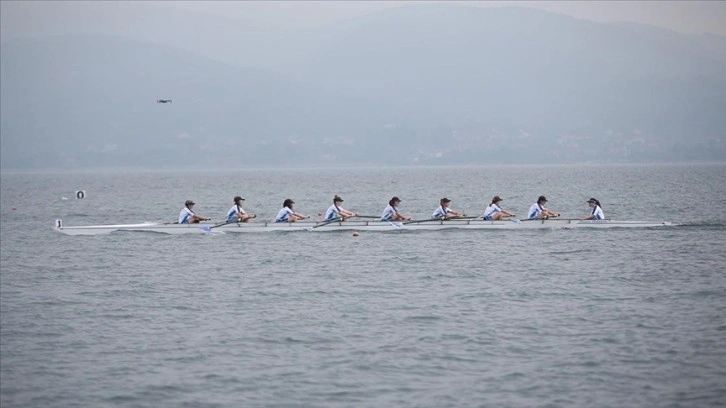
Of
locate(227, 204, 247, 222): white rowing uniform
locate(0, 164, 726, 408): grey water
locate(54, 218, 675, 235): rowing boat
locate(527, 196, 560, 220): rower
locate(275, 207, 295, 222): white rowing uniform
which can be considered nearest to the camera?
locate(0, 164, 726, 408): grey water

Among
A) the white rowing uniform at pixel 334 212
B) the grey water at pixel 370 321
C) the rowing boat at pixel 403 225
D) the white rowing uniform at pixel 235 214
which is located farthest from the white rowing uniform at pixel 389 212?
the white rowing uniform at pixel 235 214

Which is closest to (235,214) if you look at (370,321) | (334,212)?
(334,212)

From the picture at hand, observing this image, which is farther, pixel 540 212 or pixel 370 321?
pixel 540 212

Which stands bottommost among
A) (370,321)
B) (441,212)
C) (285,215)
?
(370,321)

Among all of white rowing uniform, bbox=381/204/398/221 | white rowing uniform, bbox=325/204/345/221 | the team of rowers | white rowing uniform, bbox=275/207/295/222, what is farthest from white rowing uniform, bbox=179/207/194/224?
white rowing uniform, bbox=381/204/398/221

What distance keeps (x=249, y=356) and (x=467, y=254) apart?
1543cm

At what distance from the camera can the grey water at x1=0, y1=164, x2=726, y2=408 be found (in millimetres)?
16109

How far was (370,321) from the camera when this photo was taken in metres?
21.3

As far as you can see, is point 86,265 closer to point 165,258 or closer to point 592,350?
point 165,258

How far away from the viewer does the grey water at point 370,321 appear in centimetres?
1611

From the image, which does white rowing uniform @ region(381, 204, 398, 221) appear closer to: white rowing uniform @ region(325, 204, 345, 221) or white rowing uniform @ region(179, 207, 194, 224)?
white rowing uniform @ region(325, 204, 345, 221)

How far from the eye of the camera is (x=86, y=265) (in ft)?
103

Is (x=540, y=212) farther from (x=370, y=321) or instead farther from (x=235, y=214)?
(x=370, y=321)

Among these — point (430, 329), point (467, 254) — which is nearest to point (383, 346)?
point (430, 329)
